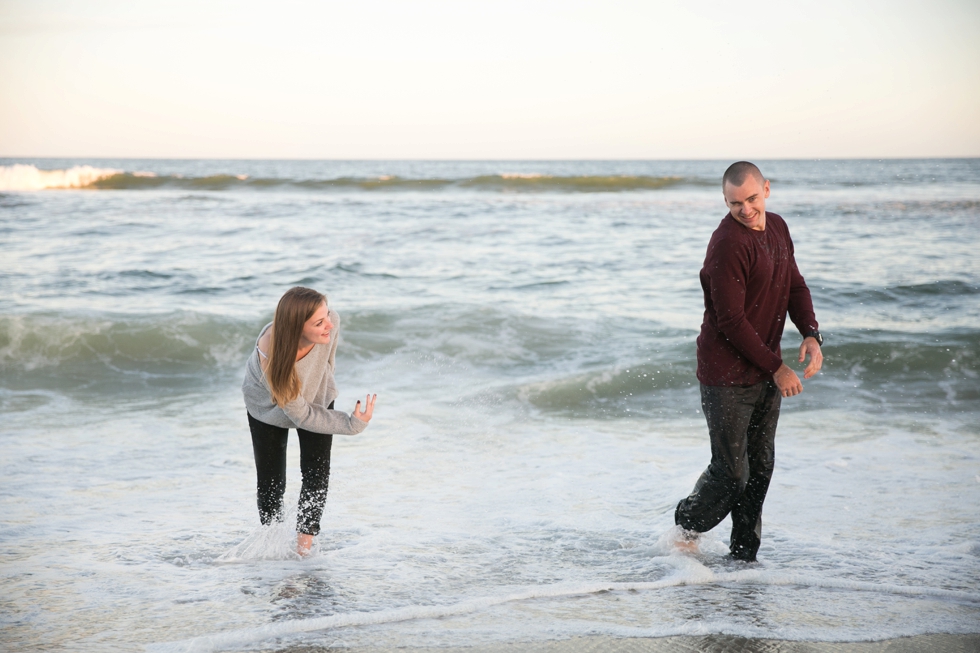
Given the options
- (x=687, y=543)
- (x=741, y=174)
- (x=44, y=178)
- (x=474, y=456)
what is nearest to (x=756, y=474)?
(x=687, y=543)

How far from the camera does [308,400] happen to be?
12.6 ft

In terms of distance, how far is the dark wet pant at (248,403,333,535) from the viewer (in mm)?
Result: 3936

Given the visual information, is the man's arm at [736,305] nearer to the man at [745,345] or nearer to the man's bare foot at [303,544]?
the man at [745,345]

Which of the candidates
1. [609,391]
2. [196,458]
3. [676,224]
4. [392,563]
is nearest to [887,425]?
[609,391]

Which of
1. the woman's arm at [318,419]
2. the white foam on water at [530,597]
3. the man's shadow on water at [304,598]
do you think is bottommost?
the man's shadow on water at [304,598]

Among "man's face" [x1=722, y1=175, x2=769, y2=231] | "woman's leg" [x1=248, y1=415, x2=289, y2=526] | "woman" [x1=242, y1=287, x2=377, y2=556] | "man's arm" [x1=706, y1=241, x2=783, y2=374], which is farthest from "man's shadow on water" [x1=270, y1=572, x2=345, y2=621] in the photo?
"man's face" [x1=722, y1=175, x2=769, y2=231]

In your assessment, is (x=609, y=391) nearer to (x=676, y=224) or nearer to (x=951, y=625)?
(x=951, y=625)

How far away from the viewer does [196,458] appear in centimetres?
593

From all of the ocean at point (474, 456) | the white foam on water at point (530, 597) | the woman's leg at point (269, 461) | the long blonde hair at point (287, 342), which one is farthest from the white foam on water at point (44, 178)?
the white foam on water at point (530, 597)

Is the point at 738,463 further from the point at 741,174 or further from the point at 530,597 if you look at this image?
the point at 741,174

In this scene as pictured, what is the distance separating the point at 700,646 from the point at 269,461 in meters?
2.15

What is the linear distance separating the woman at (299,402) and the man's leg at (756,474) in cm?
177

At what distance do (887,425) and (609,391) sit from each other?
99.5 inches

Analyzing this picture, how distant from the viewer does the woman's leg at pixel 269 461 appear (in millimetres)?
3938
